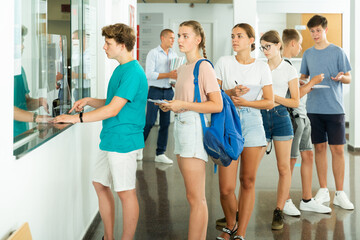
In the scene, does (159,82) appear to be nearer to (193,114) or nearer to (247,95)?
(247,95)

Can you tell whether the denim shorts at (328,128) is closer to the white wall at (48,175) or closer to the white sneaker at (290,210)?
the white sneaker at (290,210)

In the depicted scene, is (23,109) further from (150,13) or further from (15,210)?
(150,13)

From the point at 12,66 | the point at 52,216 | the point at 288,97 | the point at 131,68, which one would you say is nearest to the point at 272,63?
the point at 288,97

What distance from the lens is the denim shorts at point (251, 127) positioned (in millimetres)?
3410

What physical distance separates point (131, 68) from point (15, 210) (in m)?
1.22

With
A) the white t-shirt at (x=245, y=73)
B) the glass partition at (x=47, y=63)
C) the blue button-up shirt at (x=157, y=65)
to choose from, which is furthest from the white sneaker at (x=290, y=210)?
the blue button-up shirt at (x=157, y=65)

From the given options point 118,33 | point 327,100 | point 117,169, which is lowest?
point 117,169

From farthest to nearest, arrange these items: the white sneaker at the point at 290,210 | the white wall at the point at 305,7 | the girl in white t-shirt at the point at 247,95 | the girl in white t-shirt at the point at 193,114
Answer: the white wall at the point at 305,7, the white sneaker at the point at 290,210, the girl in white t-shirt at the point at 247,95, the girl in white t-shirt at the point at 193,114

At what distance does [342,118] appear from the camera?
461 centimetres

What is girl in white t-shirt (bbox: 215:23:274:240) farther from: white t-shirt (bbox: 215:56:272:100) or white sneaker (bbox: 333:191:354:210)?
white sneaker (bbox: 333:191:354:210)

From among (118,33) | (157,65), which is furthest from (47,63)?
(157,65)

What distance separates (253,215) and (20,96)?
8.92 feet

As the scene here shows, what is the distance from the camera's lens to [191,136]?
2941 mm

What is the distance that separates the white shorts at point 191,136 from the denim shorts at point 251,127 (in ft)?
1.83
